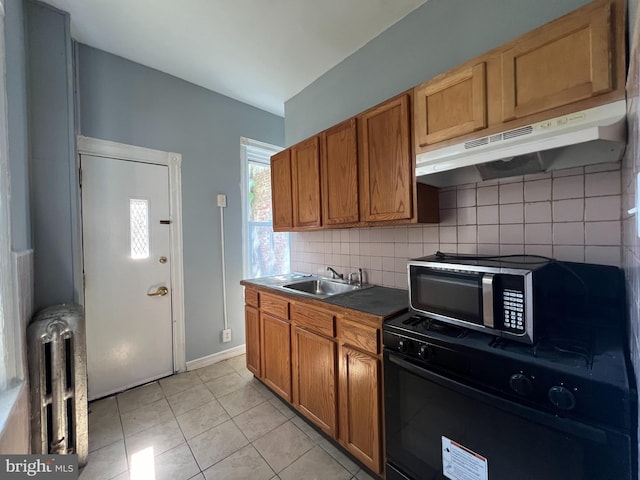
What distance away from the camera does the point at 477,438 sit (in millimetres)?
946

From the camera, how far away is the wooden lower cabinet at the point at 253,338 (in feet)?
7.33

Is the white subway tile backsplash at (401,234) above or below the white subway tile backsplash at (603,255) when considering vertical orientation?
above

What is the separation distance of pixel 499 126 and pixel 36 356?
256 cm

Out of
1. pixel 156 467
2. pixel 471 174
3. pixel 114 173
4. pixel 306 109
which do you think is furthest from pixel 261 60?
pixel 156 467

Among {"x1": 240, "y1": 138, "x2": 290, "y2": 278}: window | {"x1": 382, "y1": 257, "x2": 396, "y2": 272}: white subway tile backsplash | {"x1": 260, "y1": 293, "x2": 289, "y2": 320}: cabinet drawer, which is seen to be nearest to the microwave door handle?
{"x1": 382, "y1": 257, "x2": 396, "y2": 272}: white subway tile backsplash

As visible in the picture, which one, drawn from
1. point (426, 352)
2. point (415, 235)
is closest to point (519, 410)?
point (426, 352)

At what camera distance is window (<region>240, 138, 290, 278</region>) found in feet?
9.76

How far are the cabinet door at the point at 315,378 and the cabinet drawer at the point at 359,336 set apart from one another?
4.7 inches

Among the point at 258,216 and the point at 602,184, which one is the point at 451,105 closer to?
the point at 602,184

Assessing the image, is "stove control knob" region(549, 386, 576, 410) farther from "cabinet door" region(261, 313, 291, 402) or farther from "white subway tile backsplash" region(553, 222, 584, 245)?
"cabinet door" region(261, 313, 291, 402)

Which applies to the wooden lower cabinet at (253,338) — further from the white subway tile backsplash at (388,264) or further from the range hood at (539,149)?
the range hood at (539,149)

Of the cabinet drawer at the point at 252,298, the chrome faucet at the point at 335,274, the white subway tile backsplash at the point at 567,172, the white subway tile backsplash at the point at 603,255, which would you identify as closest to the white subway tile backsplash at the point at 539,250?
the white subway tile backsplash at the point at 603,255

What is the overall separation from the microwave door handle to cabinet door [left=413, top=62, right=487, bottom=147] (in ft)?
2.22

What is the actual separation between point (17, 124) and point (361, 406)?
8.02 feet
